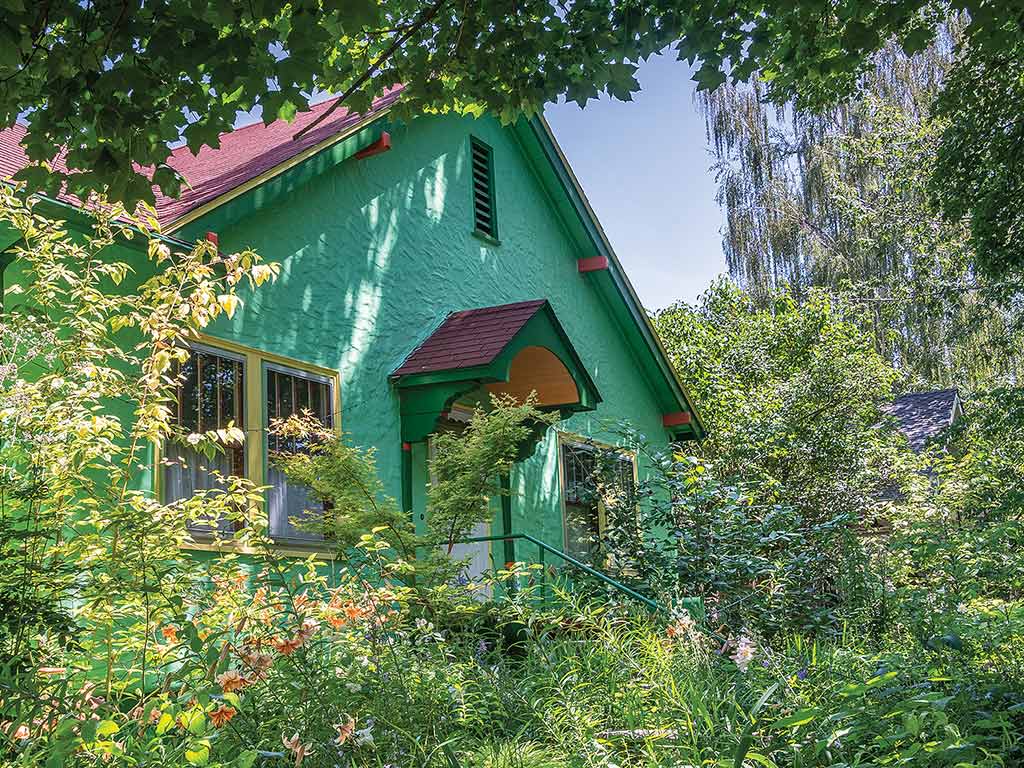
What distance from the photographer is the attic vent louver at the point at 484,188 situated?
505 inches

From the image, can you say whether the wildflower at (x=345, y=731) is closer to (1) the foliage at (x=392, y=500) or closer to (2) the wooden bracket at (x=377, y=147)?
(1) the foliage at (x=392, y=500)

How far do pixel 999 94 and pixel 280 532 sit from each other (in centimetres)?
890

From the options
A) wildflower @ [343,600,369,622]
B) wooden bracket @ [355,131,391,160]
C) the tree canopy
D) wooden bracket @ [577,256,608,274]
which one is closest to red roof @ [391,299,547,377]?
wooden bracket @ [355,131,391,160]

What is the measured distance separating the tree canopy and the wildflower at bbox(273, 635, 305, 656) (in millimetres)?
2180

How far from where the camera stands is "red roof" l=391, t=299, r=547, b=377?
1006cm

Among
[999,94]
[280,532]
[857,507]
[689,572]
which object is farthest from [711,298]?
[280,532]

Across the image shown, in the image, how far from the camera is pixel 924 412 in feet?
103

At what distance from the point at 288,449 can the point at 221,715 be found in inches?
208

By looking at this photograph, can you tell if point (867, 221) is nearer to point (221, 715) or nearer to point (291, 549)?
point (291, 549)

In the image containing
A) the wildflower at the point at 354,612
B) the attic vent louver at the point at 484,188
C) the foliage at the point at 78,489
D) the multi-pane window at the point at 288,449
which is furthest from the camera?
the attic vent louver at the point at 484,188

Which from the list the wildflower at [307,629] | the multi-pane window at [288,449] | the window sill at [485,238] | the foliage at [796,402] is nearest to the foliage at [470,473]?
the multi-pane window at [288,449]

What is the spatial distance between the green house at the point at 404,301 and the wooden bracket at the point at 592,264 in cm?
3

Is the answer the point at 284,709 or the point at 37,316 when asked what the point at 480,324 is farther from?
the point at 284,709

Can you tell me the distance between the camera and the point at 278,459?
8.51m
